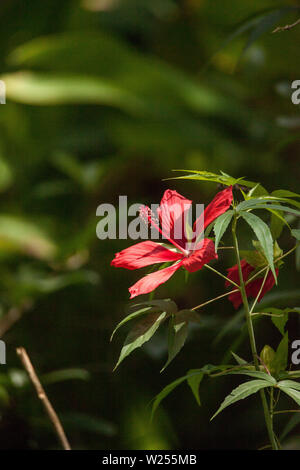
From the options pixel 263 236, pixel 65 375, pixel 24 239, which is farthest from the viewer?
pixel 24 239

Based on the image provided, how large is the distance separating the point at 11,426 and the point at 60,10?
40.5 inches

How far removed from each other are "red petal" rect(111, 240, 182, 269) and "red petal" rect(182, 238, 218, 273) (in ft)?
0.05

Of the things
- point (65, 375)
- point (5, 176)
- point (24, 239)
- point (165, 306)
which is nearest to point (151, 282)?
point (165, 306)

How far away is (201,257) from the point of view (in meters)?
0.29

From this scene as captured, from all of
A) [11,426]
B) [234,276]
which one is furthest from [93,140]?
[234,276]

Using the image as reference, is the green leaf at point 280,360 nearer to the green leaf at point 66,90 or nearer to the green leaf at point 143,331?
the green leaf at point 143,331

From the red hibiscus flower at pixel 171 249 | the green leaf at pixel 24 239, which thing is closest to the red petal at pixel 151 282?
the red hibiscus flower at pixel 171 249

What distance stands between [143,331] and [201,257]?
44 millimetres

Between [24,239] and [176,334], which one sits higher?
[24,239]

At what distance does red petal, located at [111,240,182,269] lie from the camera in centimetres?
30

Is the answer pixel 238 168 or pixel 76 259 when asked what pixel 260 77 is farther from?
pixel 76 259

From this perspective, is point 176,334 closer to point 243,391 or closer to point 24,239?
point 243,391

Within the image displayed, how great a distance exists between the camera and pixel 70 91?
1.09 metres

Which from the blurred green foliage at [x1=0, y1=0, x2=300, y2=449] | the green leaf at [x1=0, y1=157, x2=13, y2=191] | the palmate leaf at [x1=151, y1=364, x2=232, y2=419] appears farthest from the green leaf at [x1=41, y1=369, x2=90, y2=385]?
the green leaf at [x1=0, y1=157, x2=13, y2=191]
